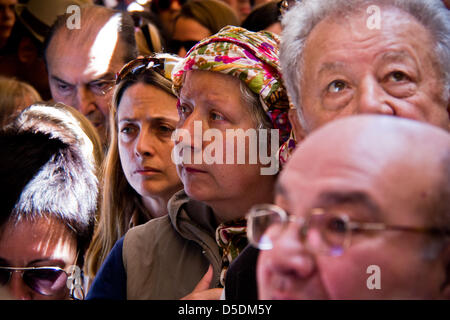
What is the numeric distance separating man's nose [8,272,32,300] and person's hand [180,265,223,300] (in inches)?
16.9

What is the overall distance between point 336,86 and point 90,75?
1.66m

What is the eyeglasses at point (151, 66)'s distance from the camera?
2332 millimetres

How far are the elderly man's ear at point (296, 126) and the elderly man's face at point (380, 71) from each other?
132mm

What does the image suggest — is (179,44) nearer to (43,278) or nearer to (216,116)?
(216,116)

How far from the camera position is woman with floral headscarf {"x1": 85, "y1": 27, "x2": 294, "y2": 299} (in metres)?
1.80

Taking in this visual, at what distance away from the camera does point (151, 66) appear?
2.34 m

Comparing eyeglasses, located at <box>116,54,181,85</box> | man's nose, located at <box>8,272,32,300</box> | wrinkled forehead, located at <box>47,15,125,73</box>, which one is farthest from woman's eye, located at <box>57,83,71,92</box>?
man's nose, located at <box>8,272,32,300</box>

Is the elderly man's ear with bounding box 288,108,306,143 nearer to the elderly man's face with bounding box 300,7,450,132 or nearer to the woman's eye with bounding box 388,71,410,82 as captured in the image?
the elderly man's face with bounding box 300,7,450,132

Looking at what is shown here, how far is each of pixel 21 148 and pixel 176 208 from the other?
520mm

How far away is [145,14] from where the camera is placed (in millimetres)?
3510

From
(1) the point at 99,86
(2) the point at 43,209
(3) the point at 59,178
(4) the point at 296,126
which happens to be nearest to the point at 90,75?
(1) the point at 99,86

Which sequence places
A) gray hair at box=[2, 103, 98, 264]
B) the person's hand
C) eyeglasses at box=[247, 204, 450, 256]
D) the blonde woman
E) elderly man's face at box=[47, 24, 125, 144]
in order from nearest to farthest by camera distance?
1. eyeglasses at box=[247, 204, 450, 256]
2. the person's hand
3. gray hair at box=[2, 103, 98, 264]
4. the blonde woman
5. elderly man's face at box=[47, 24, 125, 144]

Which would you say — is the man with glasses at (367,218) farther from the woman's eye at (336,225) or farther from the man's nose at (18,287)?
the man's nose at (18,287)
